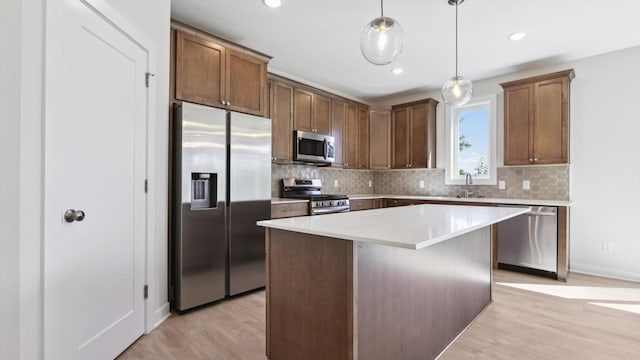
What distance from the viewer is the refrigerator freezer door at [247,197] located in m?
2.96

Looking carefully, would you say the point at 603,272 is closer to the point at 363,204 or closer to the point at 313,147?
the point at 363,204

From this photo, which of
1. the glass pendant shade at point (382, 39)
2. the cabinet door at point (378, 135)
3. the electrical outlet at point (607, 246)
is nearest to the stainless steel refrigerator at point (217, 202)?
the glass pendant shade at point (382, 39)

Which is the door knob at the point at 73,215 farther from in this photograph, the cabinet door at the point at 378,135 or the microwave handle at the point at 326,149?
the cabinet door at the point at 378,135

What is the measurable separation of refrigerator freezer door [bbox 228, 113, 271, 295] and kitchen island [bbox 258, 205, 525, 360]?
122 centimetres

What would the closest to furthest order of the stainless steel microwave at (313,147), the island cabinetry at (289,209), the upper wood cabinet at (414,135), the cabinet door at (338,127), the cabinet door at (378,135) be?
the island cabinetry at (289,209)
the stainless steel microwave at (313,147)
the cabinet door at (338,127)
the upper wood cabinet at (414,135)
the cabinet door at (378,135)

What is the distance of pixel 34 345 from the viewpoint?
142cm

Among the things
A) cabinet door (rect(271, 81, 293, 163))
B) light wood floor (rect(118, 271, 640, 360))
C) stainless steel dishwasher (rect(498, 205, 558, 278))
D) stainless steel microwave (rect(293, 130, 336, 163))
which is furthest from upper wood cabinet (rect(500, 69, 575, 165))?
cabinet door (rect(271, 81, 293, 163))

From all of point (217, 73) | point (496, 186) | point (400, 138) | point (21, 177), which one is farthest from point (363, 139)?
point (21, 177)

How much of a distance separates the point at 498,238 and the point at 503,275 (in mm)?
462

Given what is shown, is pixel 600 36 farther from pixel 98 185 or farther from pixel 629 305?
pixel 98 185

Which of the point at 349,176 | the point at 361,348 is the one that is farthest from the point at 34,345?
the point at 349,176

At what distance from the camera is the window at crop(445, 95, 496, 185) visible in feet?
14.9

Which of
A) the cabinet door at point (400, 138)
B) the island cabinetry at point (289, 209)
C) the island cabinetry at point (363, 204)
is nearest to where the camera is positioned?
the island cabinetry at point (289, 209)

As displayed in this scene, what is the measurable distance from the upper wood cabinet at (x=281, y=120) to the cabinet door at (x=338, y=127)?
0.87 metres
